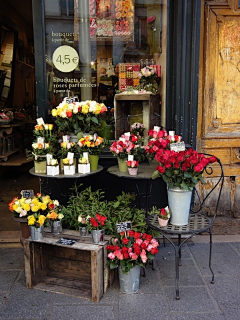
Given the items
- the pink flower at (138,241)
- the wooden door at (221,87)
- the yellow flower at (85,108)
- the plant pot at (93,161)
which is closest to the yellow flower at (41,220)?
the plant pot at (93,161)

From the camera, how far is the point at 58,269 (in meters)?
3.21

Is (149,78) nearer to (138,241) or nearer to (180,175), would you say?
(180,175)

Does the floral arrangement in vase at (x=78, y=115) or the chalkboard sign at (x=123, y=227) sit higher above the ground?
the floral arrangement in vase at (x=78, y=115)

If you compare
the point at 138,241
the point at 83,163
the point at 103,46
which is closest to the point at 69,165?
the point at 83,163

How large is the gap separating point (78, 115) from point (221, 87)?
201 centimetres

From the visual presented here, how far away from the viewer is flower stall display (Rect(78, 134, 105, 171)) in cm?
326

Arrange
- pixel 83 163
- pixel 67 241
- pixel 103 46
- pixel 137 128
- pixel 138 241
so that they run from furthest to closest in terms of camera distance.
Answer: pixel 103 46
pixel 137 128
pixel 83 163
pixel 67 241
pixel 138 241

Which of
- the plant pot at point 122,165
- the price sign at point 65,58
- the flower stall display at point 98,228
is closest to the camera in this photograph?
the flower stall display at point 98,228

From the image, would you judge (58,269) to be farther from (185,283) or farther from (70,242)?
(185,283)

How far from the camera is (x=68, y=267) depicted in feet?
10.4

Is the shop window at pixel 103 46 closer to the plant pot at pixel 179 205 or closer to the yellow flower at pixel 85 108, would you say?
the yellow flower at pixel 85 108

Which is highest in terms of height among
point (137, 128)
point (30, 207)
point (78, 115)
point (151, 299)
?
point (78, 115)

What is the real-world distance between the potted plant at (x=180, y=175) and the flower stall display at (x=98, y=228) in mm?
608

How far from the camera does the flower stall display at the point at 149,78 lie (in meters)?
4.14
